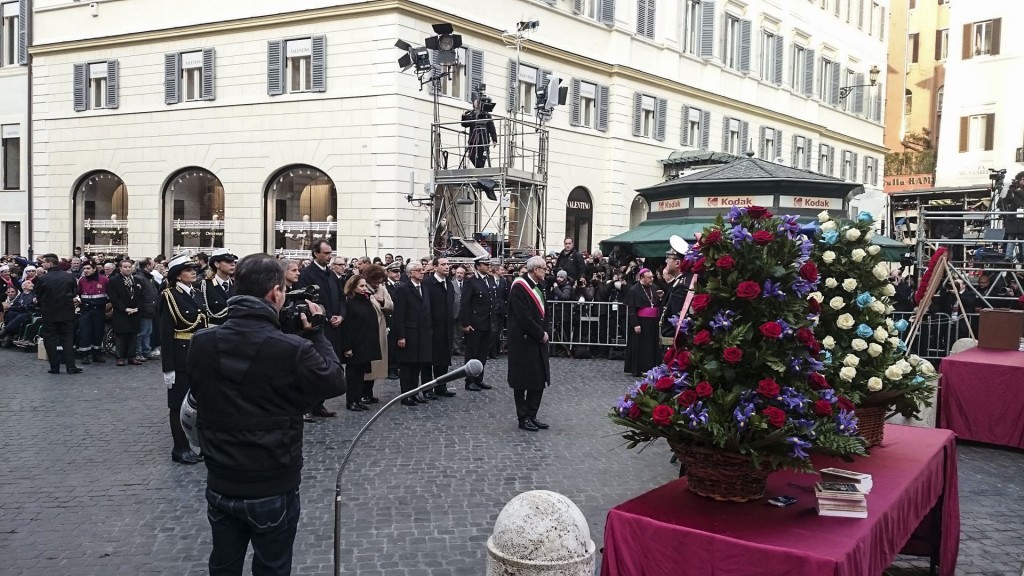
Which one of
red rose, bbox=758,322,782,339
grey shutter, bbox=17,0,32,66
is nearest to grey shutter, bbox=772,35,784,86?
grey shutter, bbox=17,0,32,66

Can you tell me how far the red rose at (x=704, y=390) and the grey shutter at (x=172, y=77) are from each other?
23538 mm

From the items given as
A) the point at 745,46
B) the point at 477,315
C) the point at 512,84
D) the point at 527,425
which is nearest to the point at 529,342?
the point at 527,425

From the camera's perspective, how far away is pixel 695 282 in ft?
13.2

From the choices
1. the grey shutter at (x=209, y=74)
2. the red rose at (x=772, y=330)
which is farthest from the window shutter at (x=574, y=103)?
the red rose at (x=772, y=330)

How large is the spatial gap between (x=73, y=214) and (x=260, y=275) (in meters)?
26.2

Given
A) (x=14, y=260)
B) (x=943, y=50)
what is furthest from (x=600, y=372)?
(x=943, y=50)

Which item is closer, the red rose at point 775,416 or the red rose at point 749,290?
the red rose at point 775,416

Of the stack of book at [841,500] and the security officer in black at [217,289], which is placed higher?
the security officer in black at [217,289]

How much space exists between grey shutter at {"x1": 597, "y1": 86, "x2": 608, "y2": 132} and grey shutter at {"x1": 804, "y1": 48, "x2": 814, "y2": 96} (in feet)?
50.3

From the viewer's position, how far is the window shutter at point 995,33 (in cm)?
3259

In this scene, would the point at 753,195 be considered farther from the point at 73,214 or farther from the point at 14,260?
the point at 73,214

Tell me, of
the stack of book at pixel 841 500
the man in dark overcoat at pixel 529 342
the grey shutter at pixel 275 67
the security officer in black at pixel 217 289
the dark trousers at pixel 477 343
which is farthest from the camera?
the grey shutter at pixel 275 67

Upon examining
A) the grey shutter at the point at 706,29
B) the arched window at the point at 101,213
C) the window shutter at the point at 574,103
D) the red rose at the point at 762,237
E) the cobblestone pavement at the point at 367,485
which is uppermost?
the grey shutter at the point at 706,29

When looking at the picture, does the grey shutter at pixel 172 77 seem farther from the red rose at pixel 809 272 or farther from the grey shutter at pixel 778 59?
the grey shutter at pixel 778 59
